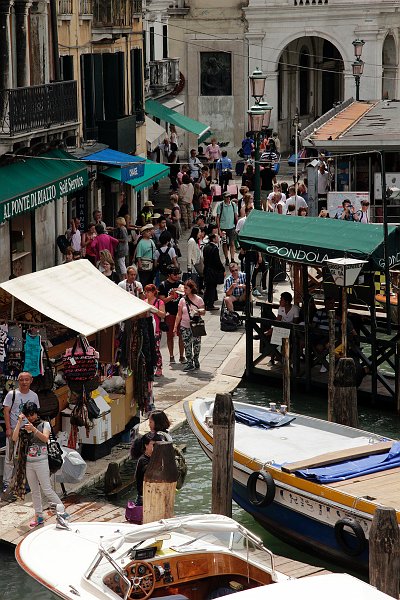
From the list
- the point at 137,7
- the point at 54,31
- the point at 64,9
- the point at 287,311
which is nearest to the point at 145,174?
the point at 64,9

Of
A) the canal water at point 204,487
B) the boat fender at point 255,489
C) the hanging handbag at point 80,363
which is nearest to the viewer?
the canal water at point 204,487

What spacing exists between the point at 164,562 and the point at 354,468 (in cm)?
399

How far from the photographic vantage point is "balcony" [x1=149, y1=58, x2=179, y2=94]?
153ft

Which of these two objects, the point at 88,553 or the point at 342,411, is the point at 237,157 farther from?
the point at 88,553

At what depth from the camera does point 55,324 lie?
1953 cm

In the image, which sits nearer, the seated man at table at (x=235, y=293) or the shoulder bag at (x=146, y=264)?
the seated man at table at (x=235, y=293)

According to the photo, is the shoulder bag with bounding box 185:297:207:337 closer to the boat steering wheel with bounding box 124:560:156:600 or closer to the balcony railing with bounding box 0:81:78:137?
the balcony railing with bounding box 0:81:78:137

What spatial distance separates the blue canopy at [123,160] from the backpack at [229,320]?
5151 mm

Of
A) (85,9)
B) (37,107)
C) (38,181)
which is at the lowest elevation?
(38,181)

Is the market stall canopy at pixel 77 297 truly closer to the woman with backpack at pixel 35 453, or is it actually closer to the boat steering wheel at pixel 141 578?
the woman with backpack at pixel 35 453

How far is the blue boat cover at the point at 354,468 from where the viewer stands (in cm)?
1716

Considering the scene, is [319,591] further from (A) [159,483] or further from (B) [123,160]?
(B) [123,160]

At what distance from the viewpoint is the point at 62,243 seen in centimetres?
2948

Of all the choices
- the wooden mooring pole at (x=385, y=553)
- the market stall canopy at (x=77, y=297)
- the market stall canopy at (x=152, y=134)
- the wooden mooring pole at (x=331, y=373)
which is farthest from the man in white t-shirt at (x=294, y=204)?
the wooden mooring pole at (x=385, y=553)
